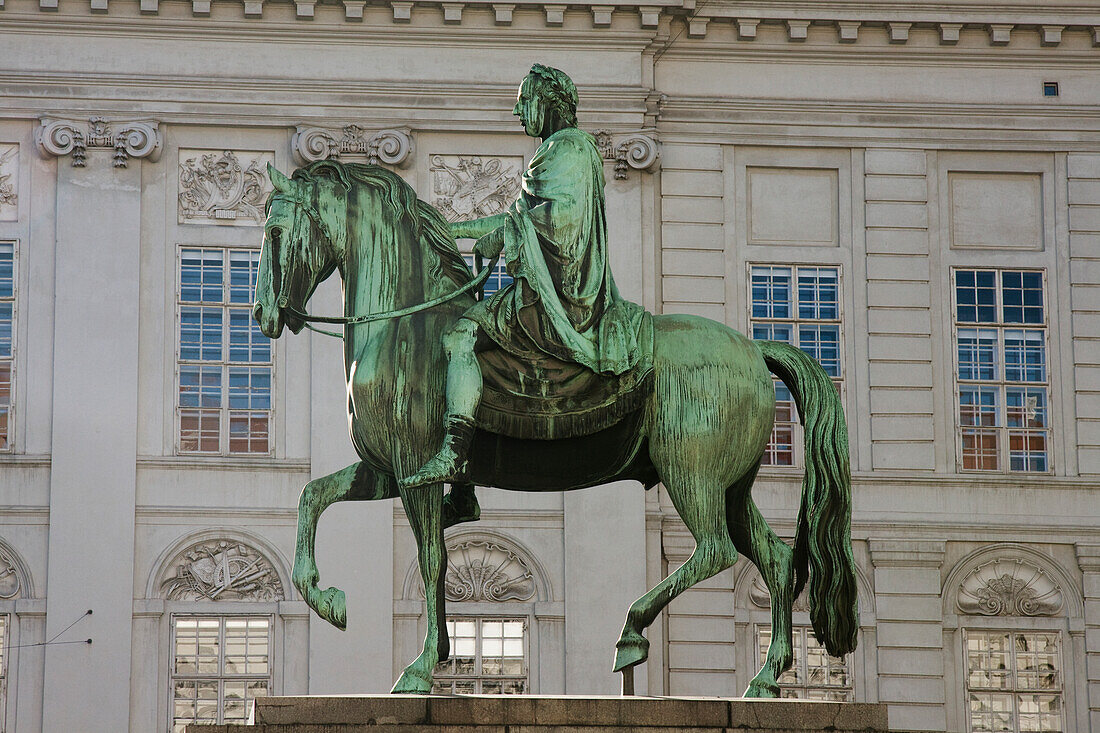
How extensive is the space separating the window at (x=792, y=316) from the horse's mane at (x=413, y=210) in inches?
442

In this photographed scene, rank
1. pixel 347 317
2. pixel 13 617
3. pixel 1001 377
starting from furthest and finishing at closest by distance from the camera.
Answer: pixel 1001 377
pixel 13 617
pixel 347 317

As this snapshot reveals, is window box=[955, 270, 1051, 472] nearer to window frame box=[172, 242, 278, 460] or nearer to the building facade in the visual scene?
the building facade


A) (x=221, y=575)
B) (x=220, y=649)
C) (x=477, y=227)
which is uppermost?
(x=477, y=227)

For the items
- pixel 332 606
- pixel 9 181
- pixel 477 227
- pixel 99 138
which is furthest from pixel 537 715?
pixel 9 181

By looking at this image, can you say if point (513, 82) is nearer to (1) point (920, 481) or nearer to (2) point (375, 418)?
(1) point (920, 481)

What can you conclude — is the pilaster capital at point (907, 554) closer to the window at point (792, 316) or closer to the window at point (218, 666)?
the window at point (792, 316)

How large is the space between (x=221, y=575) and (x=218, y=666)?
881mm

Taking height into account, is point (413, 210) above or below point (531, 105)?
below

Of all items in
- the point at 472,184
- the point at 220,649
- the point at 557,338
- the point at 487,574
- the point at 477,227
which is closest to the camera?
the point at 557,338

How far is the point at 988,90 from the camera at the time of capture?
19.3 meters

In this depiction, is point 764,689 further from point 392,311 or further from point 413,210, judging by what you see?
point 413,210

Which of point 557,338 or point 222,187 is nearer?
point 557,338

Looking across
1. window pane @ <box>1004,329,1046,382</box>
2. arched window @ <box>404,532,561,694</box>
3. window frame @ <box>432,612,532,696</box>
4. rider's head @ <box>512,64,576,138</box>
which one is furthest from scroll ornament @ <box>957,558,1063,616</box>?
rider's head @ <box>512,64,576,138</box>

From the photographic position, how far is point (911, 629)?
715 inches
